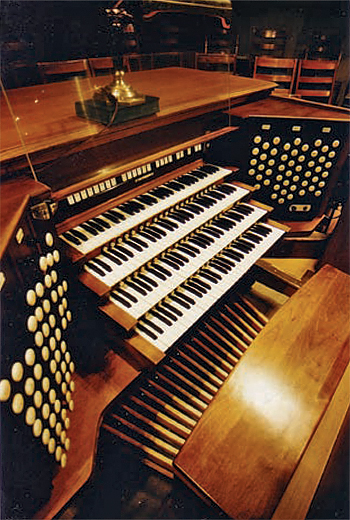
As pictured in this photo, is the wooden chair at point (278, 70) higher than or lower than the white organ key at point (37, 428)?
higher

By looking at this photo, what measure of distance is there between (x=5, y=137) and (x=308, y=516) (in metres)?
1.99

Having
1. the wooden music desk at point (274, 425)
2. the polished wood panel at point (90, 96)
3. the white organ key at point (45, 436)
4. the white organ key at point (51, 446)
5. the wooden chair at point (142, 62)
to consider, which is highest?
the wooden chair at point (142, 62)

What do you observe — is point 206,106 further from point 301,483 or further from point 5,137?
point 301,483

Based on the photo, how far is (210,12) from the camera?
1.45 metres

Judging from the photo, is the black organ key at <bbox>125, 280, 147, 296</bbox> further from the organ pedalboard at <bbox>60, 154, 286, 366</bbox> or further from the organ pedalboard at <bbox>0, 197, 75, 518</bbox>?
the organ pedalboard at <bbox>0, 197, 75, 518</bbox>

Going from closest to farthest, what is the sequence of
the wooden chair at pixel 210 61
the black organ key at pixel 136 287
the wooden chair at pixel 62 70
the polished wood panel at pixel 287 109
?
the black organ key at pixel 136 287 < the polished wood panel at pixel 287 109 < the wooden chair at pixel 62 70 < the wooden chair at pixel 210 61

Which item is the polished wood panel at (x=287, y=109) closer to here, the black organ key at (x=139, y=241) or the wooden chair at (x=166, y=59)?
the wooden chair at (x=166, y=59)

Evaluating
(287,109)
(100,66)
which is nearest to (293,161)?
(287,109)

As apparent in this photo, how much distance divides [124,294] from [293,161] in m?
2.03

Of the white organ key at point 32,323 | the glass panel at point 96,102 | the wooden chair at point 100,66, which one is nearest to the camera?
the white organ key at point 32,323

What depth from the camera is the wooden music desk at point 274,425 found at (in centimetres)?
109

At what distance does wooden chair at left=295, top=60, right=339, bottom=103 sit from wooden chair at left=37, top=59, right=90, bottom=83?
298 cm

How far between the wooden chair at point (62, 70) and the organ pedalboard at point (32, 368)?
215 centimetres

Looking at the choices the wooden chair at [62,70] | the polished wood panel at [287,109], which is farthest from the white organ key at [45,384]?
the wooden chair at [62,70]
